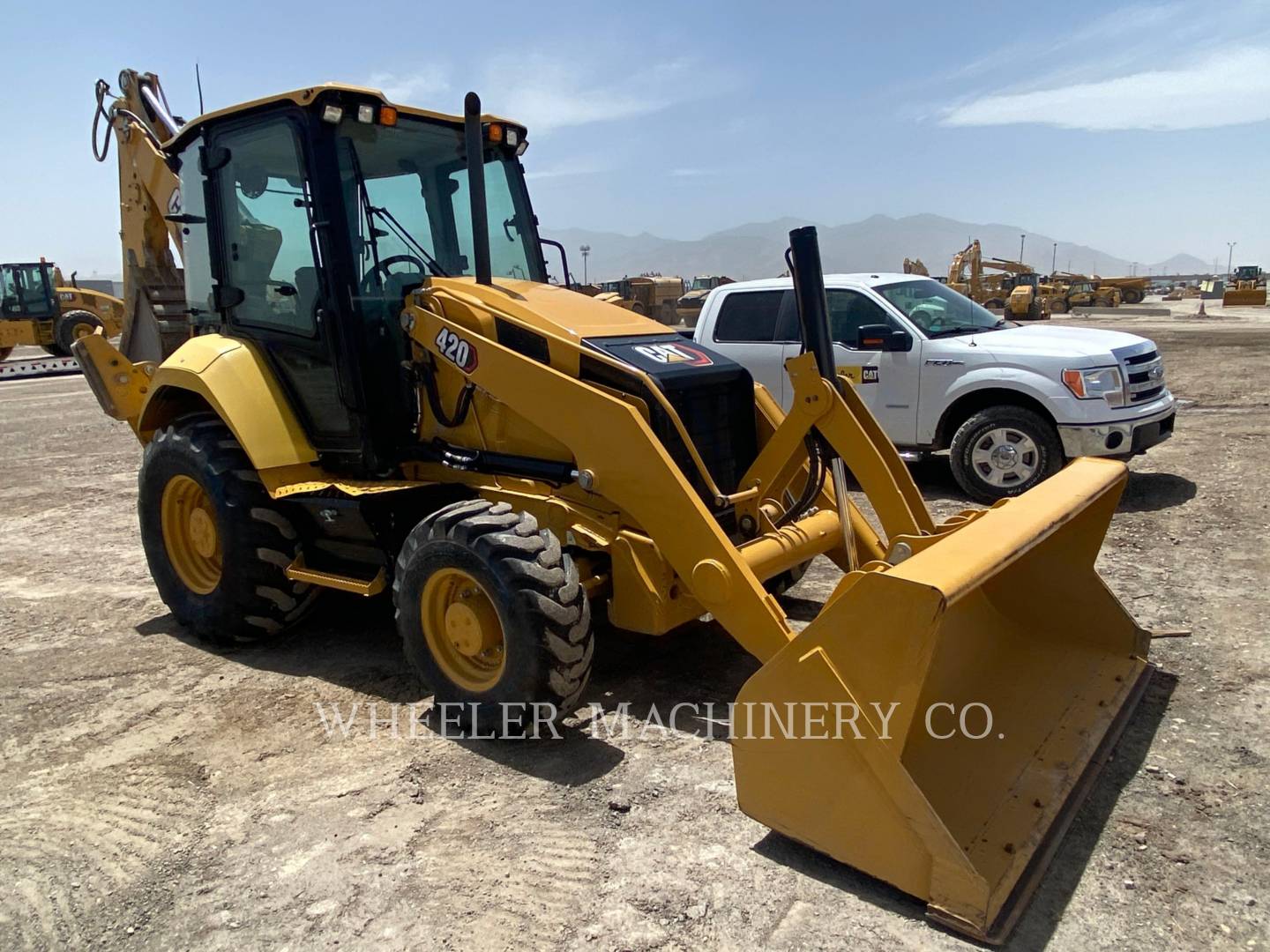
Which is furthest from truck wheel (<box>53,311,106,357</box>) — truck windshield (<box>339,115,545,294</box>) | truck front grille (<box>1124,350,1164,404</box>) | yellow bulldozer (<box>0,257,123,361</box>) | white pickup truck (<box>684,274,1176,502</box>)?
truck front grille (<box>1124,350,1164,404</box>)

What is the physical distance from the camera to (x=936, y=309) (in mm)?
8562

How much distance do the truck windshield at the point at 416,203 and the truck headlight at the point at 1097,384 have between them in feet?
15.1

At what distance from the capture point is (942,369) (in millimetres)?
8023

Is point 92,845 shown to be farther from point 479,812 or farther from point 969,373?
point 969,373

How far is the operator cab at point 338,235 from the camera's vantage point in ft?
15.1

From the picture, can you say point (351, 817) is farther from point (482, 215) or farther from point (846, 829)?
point (482, 215)

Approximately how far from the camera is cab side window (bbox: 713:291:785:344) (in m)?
8.70

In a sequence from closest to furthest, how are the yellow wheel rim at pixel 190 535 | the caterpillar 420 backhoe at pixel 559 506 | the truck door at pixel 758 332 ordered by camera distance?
the caterpillar 420 backhoe at pixel 559 506, the yellow wheel rim at pixel 190 535, the truck door at pixel 758 332

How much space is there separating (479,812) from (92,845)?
1.41 meters

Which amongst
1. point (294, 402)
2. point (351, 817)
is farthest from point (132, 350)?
point (351, 817)

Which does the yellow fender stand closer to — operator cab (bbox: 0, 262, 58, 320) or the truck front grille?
the truck front grille

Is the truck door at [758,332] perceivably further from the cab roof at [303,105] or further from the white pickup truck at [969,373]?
the cab roof at [303,105]

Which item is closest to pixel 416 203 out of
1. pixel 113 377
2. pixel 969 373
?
pixel 113 377

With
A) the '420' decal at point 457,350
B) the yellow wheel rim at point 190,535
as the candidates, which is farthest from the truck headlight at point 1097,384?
the yellow wheel rim at point 190,535
